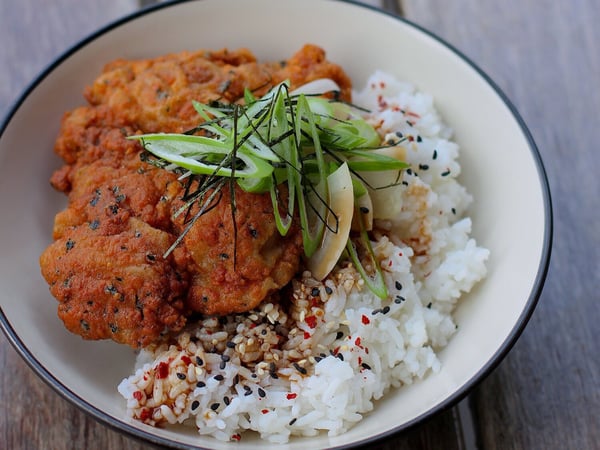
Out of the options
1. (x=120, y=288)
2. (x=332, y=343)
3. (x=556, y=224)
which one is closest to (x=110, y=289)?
(x=120, y=288)

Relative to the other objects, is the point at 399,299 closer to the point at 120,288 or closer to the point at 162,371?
the point at 162,371

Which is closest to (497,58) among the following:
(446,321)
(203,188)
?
(446,321)

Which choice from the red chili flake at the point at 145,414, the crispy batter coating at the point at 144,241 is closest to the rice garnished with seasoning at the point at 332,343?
the red chili flake at the point at 145,414

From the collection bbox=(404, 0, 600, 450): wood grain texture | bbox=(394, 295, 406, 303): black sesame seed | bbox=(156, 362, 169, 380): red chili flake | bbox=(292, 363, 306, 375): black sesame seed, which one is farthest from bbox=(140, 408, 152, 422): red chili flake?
bbox=(404, 0, 600, 450): wood grain texture

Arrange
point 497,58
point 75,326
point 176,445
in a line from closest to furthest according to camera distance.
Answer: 1. point 176,445
2. point 75,326
3. point 497,58

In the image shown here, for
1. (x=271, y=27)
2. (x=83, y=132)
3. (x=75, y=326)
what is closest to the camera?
(x=75, y=326)

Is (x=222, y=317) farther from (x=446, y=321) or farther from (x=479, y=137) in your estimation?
(x=479, y=137)

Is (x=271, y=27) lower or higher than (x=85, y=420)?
higher
